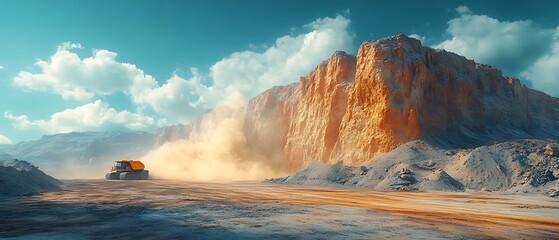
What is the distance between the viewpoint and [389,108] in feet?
129

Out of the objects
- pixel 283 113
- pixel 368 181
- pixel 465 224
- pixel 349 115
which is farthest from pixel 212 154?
pixel 465 224

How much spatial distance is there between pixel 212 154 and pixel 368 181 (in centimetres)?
3819

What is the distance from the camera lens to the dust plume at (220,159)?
54844mm

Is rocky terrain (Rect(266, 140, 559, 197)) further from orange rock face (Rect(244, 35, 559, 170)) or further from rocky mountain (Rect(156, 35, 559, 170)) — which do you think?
orange rock face (Rect(244, 35, 559, 170))

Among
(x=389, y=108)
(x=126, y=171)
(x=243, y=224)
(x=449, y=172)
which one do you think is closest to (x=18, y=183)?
(x=243, y=224)

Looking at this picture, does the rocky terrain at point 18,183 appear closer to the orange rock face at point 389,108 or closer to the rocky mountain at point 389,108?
the rocky mountain at point 389,108

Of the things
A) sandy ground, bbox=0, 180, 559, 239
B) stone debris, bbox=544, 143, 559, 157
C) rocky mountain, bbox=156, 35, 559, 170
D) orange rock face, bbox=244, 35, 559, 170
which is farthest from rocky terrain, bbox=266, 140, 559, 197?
sandy ground, bbox=0, 180, 559, 239

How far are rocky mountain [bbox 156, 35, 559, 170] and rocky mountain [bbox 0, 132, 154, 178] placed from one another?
271 ft

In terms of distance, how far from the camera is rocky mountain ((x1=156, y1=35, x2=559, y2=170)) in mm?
40188

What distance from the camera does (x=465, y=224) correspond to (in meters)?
9.66

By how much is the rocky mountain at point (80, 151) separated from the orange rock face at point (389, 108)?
270 ft

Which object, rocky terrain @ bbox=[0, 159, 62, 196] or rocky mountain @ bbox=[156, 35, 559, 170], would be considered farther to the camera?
rocky mountain @ bbox=[156, 35, 559, 170]

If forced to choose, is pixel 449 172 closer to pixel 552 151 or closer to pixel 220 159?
pixel 552 151

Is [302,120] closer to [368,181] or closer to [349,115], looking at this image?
[349,115]
